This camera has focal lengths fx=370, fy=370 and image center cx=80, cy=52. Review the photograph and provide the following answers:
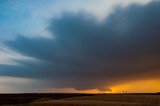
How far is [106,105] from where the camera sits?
6272cm

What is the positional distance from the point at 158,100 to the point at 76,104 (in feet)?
49.1

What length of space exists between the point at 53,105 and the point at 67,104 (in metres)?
3.43

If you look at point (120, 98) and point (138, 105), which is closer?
point (138, 105)

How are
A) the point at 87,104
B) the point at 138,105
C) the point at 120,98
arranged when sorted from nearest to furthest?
the point at 138,105 → the point at 87,104 → the point at 120,98

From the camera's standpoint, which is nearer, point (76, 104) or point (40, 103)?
point (76, 104)

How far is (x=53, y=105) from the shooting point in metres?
70.9

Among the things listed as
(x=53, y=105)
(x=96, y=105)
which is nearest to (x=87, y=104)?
(x=96, y=105)

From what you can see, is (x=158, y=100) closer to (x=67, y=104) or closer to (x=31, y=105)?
(x=67, y=104)

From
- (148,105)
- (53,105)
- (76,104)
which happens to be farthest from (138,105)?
(53,105)

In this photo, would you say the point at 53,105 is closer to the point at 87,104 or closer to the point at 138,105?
the point at 87,104

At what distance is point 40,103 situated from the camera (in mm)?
73812

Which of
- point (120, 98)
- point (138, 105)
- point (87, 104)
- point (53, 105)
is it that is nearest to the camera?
point (138, 105)

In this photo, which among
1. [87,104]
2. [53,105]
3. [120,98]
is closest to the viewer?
[87,104]

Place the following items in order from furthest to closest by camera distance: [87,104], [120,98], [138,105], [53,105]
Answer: [120,98]
[53,105]
[87,104]
[138,105]
